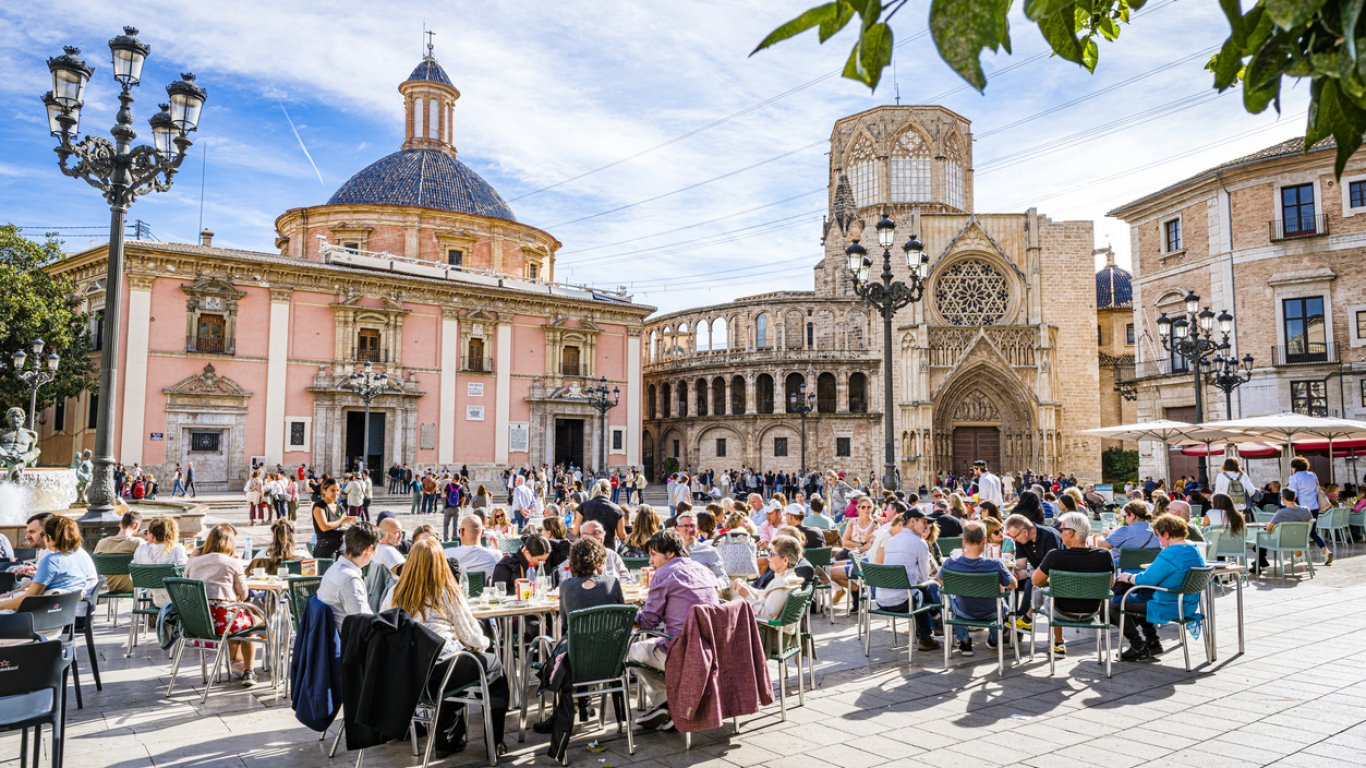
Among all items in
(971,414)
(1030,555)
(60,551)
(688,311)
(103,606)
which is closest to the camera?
(60,551)

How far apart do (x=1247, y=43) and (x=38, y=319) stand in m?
31.2

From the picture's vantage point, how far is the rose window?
39344 mm

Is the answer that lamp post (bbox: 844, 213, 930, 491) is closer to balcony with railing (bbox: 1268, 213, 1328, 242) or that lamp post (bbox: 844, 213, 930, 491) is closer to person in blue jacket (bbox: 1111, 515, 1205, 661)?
person in blue jacket (bbox: 1111, 515, 1205, 661)

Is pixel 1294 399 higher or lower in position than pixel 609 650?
higher

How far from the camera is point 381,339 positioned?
3058 cm

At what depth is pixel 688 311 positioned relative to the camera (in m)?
44.4

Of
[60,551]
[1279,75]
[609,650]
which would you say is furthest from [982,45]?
[60,551]

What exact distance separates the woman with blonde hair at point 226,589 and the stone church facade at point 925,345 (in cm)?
3324

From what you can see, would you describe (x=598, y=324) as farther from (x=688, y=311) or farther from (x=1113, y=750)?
(x=1113, y=750)

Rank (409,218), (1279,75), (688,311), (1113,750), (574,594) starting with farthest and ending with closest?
(688,311)
(409,218)
(574,594)
(1113,750)
(1279,75)

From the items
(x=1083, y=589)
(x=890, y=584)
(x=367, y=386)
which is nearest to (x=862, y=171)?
(x=367, y=386)

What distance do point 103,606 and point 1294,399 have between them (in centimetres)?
2732

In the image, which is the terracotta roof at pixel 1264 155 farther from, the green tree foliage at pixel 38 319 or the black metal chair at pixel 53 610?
the green tree foliage at pixel 38 319

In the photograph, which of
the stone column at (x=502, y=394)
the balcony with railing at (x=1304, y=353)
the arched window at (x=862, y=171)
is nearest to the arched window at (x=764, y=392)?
the arched window at (x=862, y=171)
